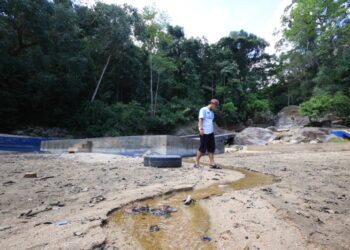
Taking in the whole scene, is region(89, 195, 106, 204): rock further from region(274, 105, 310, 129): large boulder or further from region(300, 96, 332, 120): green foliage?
region(274, 105, 310, 129): large boulder

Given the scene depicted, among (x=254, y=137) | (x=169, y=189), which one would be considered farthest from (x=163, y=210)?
(x=254, y=137)

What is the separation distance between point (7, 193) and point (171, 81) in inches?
988

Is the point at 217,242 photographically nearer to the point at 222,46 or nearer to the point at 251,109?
the point at 251,109

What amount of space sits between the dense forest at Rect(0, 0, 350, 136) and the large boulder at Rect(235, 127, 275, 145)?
5.12m

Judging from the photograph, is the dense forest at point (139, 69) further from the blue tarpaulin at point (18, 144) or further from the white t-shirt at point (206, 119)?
the white t-shirt at point (206, 119)

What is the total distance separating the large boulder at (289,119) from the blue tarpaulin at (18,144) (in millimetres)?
24402

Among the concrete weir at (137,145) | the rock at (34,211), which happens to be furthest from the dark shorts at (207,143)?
the rock at (34,211)

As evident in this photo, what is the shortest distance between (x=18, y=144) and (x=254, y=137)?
16.5 metres

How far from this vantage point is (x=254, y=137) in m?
18.7

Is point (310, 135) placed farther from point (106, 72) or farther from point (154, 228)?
point (106, 72)

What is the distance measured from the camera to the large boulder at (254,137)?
1847 centimetres

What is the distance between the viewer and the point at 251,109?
31.6 meters

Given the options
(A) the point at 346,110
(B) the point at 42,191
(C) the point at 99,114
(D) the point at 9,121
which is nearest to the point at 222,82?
(A) the point at 346,110

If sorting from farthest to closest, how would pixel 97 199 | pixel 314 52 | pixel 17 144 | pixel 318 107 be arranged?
pixel 314 52 → pixel 318 107 → pixel 17 144 → pixel 97 199
